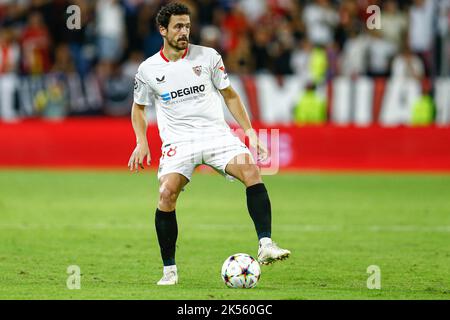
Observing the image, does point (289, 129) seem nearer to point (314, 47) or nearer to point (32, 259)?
point (314, 47)

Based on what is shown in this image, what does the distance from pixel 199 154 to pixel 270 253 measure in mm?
1128

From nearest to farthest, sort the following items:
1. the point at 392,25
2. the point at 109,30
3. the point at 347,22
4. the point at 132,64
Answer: the point at 392,25 → the point at 347,22 → the point at 132,64 → the point at 109,30

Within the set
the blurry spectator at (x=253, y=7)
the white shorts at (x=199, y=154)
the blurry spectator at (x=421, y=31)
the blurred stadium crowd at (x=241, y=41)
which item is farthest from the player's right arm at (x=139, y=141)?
the blurry spectator at (x=253, y=7)

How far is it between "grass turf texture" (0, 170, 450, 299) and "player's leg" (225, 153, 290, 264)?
0.33m

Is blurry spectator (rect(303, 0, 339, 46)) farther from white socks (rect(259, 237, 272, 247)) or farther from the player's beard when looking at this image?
white socks (rect(259, 237, 272, 247))

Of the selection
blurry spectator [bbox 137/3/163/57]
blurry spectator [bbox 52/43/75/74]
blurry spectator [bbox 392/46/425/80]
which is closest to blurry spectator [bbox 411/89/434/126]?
blurry spectator [bbox 392/46/425/80]

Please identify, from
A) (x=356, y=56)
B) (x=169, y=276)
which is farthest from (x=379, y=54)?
(x=169, y=276)

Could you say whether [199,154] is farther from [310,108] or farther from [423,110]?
[423,110]

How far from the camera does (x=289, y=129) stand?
20.1 m

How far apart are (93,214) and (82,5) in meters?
9.15

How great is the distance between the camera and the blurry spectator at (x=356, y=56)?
846 inches

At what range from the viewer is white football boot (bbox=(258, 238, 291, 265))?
8.23 metres

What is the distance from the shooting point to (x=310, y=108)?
21.0 m
